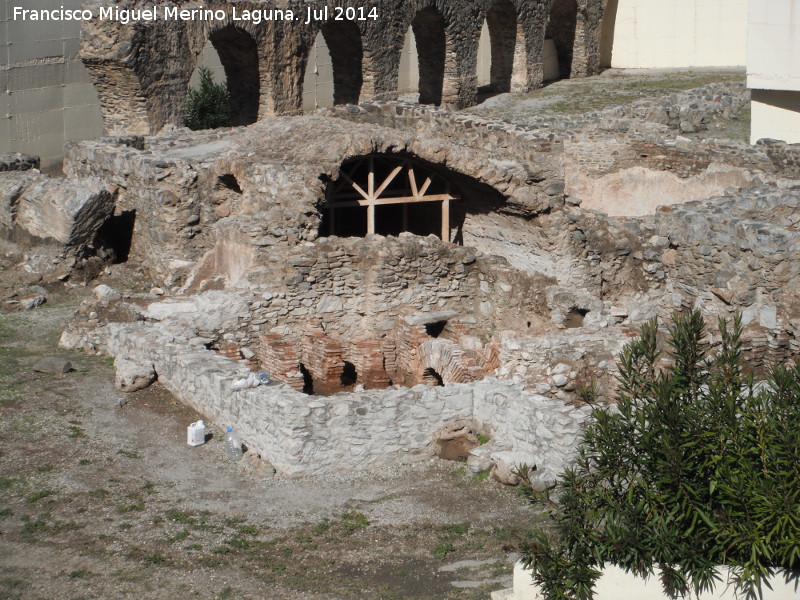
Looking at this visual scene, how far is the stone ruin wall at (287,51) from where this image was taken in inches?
844

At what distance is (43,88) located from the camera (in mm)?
24469

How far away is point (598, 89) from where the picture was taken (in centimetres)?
2909

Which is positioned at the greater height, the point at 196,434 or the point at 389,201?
the point at 389,201

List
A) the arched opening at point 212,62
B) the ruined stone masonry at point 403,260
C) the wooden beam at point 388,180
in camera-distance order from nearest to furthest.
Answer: the ruined stone masonry at point 403,260 < the wooden beam at point 388,180 < the arched opening at point 212,62

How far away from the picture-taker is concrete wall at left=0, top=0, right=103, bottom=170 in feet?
77.9

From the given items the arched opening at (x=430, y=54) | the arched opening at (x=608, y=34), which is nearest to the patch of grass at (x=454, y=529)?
the arched opening at (x=430, y=54)

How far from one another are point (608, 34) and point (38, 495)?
25.2 meters

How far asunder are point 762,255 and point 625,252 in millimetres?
2389

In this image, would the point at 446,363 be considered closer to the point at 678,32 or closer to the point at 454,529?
the point at 454,529

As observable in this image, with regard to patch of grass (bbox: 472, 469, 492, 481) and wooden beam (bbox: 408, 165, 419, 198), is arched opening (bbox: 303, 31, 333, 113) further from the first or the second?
patch of grass (bbox: 472, 469, 492, 481)

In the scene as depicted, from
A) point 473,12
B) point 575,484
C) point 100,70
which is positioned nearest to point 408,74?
point 473,12

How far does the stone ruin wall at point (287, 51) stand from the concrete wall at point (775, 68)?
6.82 metres

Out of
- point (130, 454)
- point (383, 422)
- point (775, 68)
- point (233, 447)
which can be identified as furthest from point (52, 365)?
point (775, 68)

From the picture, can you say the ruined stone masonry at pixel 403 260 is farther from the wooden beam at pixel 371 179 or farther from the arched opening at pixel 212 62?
the arched opening at pixel 212 62
